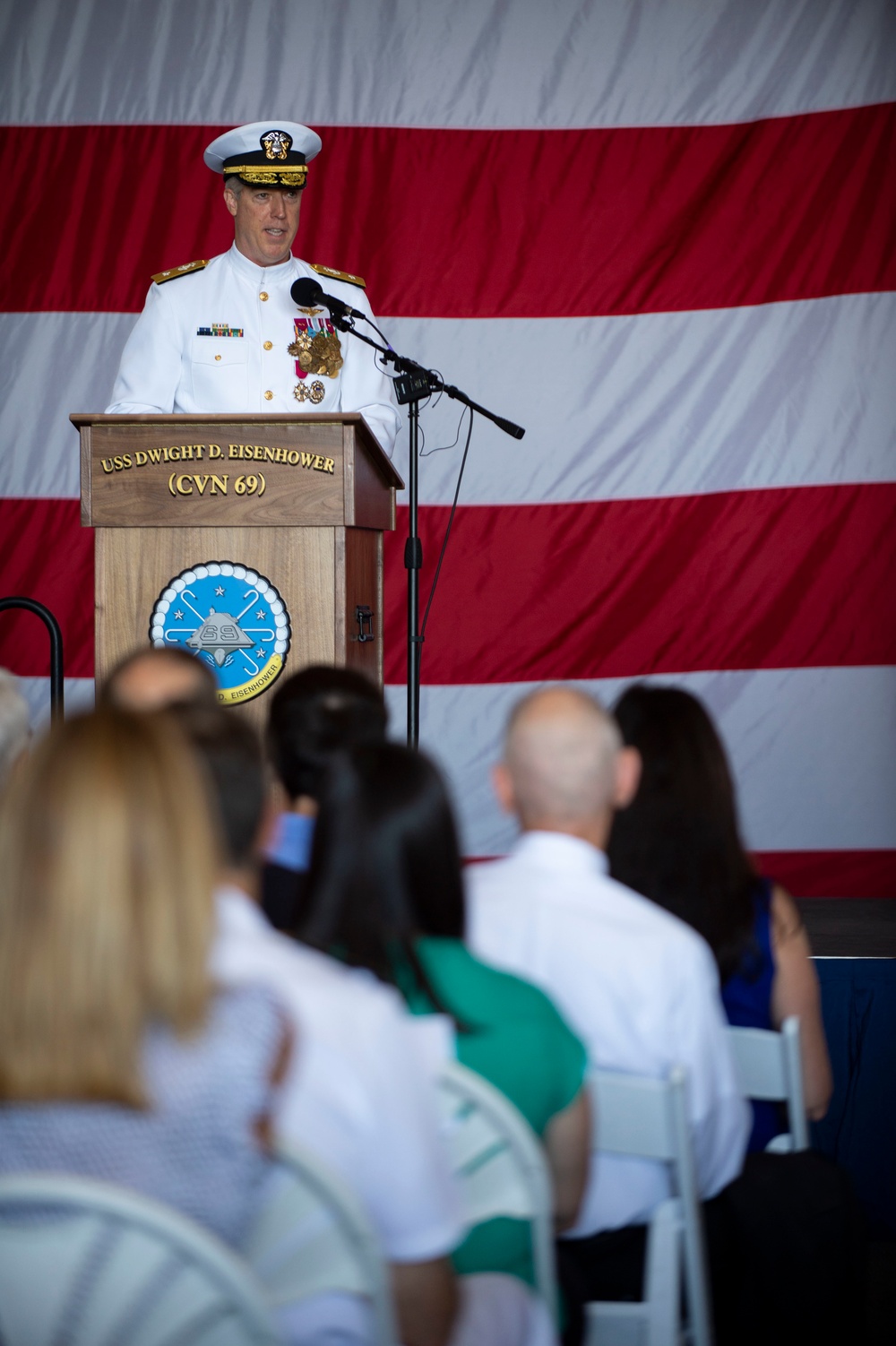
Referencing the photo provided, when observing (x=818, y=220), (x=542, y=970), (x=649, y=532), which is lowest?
(x=542, y=970)

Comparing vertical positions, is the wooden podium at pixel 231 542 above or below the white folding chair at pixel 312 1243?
above

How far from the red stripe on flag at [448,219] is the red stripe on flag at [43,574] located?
62 cm

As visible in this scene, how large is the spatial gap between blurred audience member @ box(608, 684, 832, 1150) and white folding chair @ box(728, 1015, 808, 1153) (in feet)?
0.39

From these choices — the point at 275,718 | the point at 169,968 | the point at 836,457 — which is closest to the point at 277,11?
the point at 836,457

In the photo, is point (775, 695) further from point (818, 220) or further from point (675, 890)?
point (675, 890)

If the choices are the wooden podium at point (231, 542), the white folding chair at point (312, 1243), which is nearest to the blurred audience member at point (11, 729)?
the wooden podium at point (231, 542)

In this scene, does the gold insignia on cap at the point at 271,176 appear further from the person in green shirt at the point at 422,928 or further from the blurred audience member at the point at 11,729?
the person in green shirt at the point at 422,928

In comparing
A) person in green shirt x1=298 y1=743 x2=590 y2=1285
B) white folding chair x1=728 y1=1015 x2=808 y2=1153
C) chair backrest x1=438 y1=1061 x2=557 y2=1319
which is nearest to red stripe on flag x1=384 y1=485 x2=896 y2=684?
white folding chair x1=728 y1=1015 x2=808 y2=1153

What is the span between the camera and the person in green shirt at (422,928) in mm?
1090

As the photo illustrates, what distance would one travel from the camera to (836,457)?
154 inches

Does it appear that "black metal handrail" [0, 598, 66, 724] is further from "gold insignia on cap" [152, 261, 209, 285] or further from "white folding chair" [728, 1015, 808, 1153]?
"white folding chair" [728, 1015, 808, 1153]

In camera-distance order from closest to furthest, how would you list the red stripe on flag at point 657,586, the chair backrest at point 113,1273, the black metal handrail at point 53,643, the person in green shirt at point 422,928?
1. the chair backrest at point 113,1273
2. the person in green shirt at point 422,928
3. the black metal handrail at point 53,643
4. the red stripe on flag at point 657,586

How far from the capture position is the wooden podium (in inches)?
87.6

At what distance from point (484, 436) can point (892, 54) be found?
1580 mm
